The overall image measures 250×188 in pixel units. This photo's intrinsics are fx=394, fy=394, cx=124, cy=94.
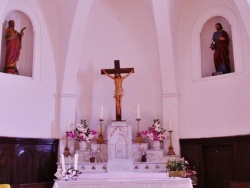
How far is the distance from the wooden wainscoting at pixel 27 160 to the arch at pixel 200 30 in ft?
15.8

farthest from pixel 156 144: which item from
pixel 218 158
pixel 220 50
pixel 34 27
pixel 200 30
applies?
pixel 34 27

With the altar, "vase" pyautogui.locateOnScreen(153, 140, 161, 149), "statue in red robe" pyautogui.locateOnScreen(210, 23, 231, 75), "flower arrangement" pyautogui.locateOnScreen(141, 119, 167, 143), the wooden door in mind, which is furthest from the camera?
"statue in red robe" pyautogui.locateOnScreen(210, 23, 231, 75)

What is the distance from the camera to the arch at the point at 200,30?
1118 cm

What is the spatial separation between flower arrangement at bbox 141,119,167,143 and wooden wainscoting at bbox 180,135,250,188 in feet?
2.19

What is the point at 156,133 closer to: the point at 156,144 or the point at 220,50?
the point at 156,144

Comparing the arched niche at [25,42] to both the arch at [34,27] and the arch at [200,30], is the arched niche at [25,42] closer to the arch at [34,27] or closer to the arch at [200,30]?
the arch at [34,27]

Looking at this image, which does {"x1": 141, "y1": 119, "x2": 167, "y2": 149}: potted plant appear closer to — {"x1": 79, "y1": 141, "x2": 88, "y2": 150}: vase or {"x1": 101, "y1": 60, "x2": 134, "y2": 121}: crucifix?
{"x1": 101, "y1": 60, "x2": 134, "y2": 121}: crucifix

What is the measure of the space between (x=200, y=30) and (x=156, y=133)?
139 inches

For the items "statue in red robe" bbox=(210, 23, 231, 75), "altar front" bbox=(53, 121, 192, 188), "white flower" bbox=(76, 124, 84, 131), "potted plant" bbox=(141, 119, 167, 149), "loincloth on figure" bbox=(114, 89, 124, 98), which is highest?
"statue in red robe" bbox=(210, 23, 231, 75)

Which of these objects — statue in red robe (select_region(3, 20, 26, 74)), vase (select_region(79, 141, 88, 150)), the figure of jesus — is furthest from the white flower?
statue in red robe (select_region(3, 20, 26, 74))

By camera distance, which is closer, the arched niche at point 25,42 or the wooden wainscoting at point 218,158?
the wooden wainscoting at point 218,158

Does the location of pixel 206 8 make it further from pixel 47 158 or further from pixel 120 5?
pixel 47 158

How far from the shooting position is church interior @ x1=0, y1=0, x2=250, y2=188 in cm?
1098

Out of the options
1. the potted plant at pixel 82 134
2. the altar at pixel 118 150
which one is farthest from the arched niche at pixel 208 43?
the potted plant at pixel 82 134
